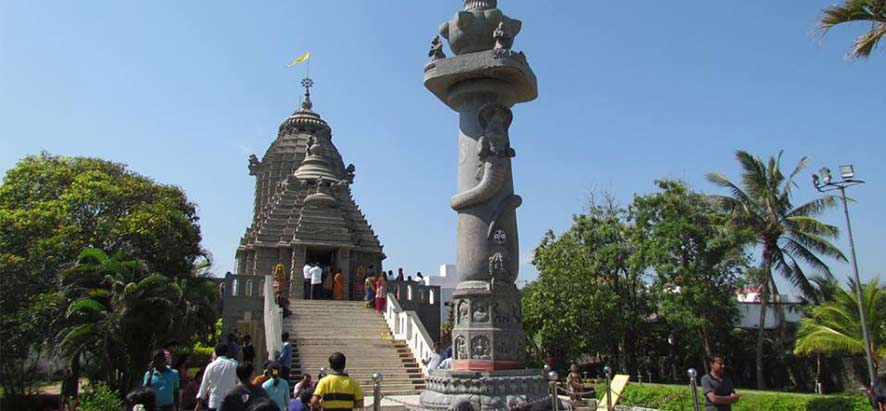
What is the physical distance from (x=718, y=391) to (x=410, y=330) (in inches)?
490

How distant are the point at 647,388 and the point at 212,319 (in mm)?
11515

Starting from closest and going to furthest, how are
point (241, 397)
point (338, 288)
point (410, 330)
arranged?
1. point (241, 397)
2. point (410, 330)
3. point (338, 288)

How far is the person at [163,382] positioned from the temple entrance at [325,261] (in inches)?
686

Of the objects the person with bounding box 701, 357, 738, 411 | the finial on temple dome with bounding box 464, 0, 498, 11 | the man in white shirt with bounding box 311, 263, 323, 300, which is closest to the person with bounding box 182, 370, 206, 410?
the person with bounding box 701, 357, 738, 411

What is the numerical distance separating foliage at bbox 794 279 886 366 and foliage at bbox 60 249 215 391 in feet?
62.6

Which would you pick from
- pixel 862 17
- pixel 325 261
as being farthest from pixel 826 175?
pixel 325 261

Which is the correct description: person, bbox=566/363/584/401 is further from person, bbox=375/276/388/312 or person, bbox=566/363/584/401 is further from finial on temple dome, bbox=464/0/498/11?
person, bbox=375/276/388/312

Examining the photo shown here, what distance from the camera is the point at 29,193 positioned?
22500 mm

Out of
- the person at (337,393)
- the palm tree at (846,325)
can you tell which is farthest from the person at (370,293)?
the person at (337,393)

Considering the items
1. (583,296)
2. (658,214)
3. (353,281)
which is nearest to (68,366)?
(353,281)

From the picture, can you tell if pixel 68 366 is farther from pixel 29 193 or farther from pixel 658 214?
pixel 658 214

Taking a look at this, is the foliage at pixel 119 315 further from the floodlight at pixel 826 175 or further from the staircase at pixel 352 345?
the floodlight at pixel 826 175

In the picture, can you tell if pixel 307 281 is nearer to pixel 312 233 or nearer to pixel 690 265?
pixel 312 233

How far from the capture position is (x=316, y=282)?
23.8 meters
